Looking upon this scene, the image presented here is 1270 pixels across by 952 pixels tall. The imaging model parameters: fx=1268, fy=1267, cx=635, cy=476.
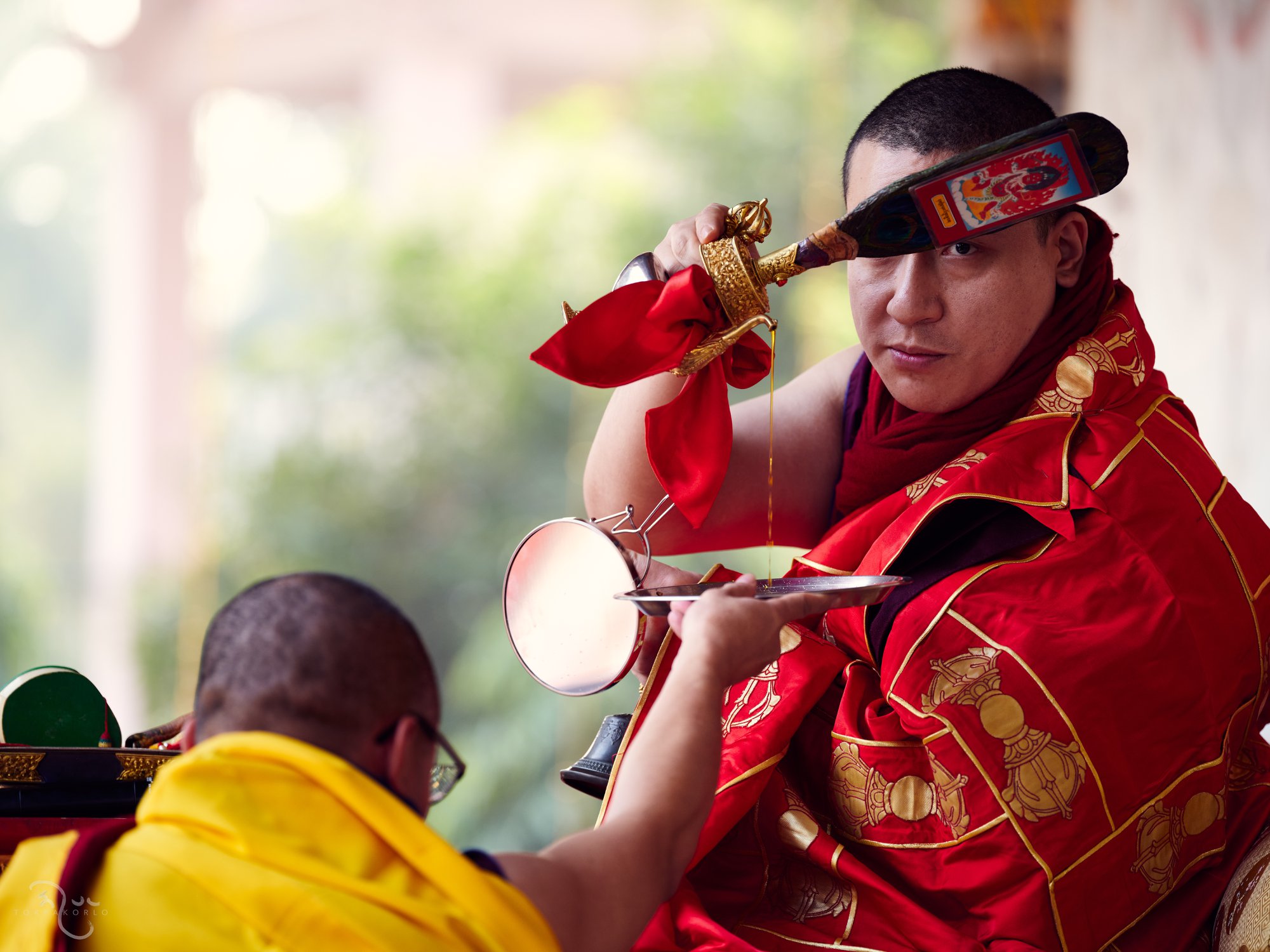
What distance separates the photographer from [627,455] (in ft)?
4.70

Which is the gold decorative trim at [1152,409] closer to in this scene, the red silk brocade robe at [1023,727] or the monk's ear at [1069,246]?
the red silk brocade robe at [1023,727]

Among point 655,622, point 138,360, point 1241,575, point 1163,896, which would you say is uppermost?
point 138,360

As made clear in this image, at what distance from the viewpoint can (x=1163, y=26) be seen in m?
2.69

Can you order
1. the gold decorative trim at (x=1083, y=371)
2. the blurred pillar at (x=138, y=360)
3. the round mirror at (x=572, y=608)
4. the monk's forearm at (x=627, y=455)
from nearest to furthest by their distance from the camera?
the round mirror at (x=572, y=608) < the gold decorative trim at (x=1083, y=371) < the monk's forearm at (x=627, y=455) < the blurred pillar at (x=138, y=360)

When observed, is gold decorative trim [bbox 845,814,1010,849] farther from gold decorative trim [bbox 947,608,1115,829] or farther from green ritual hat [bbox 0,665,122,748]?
green ritual hat [bbox 0,665,122,748]

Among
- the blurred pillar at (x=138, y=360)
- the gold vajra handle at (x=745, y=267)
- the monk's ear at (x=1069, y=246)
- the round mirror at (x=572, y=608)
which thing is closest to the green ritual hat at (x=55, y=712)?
the round mirror at (x=572, y=608)

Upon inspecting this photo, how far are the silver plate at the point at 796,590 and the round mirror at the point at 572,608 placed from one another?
0.04 m

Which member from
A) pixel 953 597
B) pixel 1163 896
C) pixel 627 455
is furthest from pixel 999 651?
pixel 627 455

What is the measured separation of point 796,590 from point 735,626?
9.0 inches

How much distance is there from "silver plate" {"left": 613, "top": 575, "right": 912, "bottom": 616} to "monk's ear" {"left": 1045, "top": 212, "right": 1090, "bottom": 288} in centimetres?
38

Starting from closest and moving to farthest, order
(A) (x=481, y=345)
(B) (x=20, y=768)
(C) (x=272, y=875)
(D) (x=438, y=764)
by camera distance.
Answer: (C) (x=272, y=875) < (D) (x=438, y=764) < (B) (x=20, y=768) < (A) (x=481, y=345)

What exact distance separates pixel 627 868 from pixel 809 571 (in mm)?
539

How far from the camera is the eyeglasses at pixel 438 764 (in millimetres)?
795

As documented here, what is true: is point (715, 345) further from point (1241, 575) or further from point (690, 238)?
point (1241, 575)
